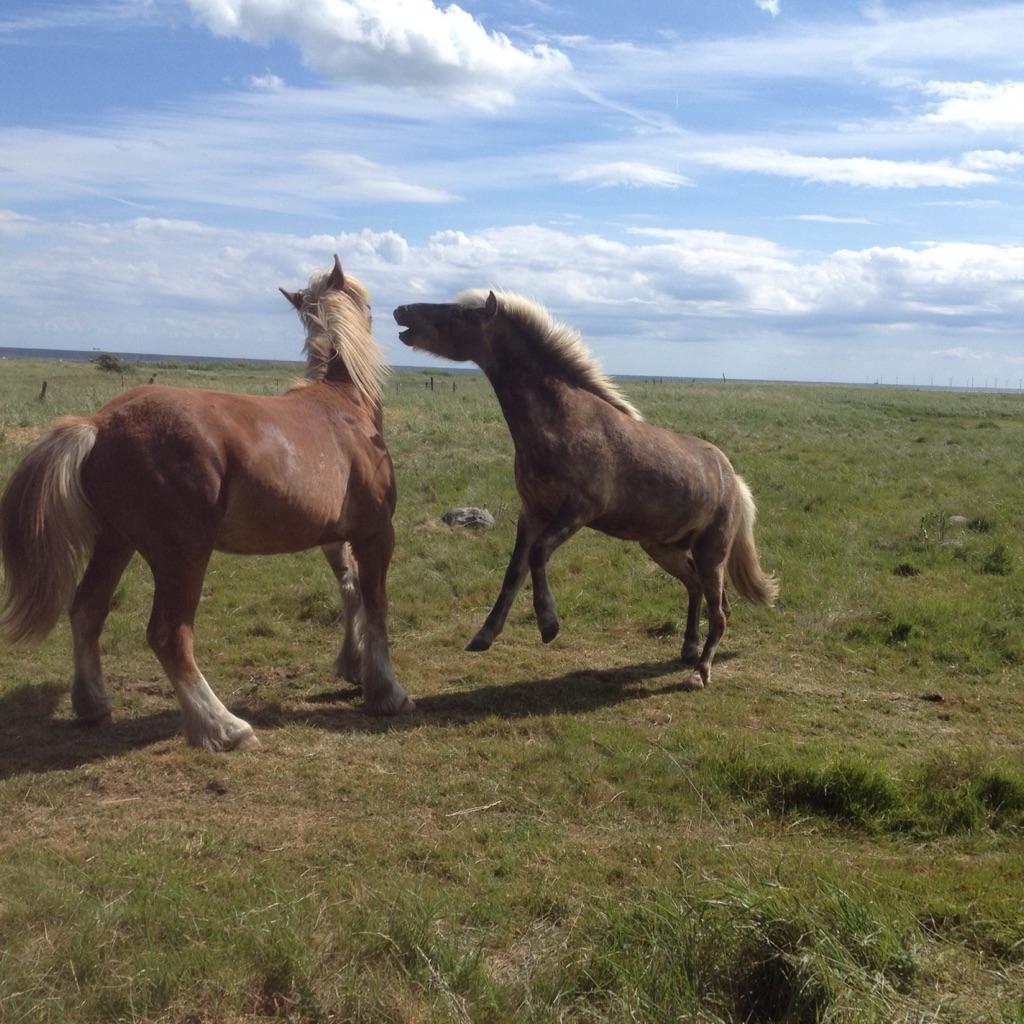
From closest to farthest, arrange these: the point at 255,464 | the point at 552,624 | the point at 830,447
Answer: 1. the point at 255,464
2. the point at 552,624
3. the point at 830,447

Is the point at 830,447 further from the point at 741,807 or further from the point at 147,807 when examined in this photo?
the point at 147,807

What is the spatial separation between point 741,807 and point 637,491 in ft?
9.84

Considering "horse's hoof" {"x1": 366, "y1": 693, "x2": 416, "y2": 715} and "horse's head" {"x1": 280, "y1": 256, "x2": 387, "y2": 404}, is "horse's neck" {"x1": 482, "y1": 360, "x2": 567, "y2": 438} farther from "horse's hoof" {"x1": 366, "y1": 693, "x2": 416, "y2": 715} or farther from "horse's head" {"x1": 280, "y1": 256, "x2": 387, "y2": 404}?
"horse's hoof" {"x1": 366, "y1": 693, "x2": 416, "y2": 715}

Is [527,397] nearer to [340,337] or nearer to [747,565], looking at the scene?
[340,337]

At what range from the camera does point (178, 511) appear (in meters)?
5.74

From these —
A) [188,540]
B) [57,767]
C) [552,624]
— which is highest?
[188,540]

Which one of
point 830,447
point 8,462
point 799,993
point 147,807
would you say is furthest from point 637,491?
point 830,447

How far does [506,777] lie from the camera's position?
5730 millimetres

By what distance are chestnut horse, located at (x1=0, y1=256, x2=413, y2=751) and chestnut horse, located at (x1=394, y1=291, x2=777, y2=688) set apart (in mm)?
1155

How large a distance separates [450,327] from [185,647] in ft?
10.4

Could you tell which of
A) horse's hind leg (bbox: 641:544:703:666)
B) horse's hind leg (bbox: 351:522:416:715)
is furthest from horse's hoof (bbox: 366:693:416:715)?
horse's hind leg (bbox: 641:544:703:666)

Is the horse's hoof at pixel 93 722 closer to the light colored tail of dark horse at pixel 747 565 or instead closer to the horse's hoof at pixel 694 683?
the horse's hoof at pixel 694 683

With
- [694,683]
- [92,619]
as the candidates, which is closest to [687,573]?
[694,683]

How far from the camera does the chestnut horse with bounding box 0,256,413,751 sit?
570 centimetres
